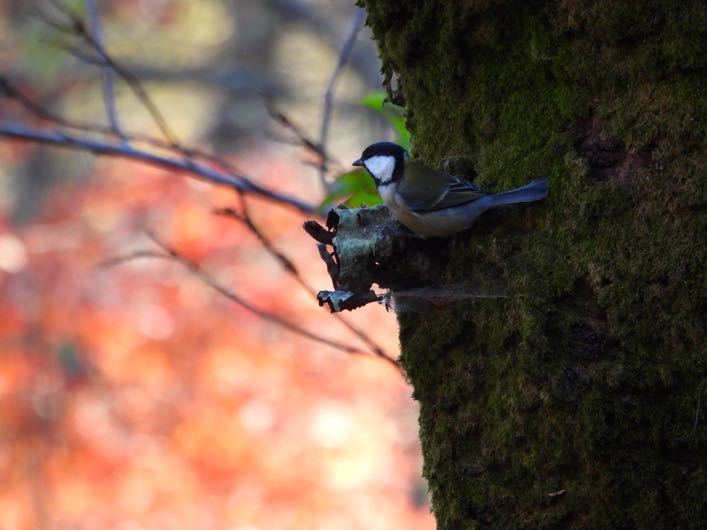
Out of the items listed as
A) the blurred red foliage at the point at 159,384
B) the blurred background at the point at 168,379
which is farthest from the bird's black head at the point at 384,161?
the blurred red foliage at the point at 159,384

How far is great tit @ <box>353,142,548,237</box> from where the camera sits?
1099 mm

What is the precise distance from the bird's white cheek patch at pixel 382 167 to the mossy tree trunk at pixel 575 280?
0.99 ft

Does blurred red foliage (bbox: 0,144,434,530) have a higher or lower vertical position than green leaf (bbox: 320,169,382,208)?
higher

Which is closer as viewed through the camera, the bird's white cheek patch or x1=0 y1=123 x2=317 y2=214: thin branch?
the bird's white cheek patch

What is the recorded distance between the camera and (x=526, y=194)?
3.54ft

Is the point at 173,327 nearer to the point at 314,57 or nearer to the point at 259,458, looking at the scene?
the point at 259,458

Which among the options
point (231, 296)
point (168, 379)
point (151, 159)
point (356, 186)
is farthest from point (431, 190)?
point (168, 379)

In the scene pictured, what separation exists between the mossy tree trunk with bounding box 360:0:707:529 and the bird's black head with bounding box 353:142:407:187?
285 millimetres

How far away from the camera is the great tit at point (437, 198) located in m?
1.10

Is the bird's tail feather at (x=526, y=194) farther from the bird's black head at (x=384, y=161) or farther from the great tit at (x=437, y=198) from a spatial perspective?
the bird's black head at (x=384, y=161)

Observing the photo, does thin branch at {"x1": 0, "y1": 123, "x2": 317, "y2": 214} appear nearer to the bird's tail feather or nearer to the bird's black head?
the bird's black head

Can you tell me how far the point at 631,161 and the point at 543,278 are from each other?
0.18 metres

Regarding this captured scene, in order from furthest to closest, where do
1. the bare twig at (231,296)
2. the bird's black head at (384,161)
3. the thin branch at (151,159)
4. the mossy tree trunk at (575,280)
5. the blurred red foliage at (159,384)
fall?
the blurred red foliage at (159,384) < the thin branch at (151,159) < the bare twig at (231,296) < the bird's black head at (384,161) < the mossy tree trunk at (575,280)

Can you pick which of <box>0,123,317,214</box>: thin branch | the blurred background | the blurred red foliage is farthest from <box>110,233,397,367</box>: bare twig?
the blurred red foliage
